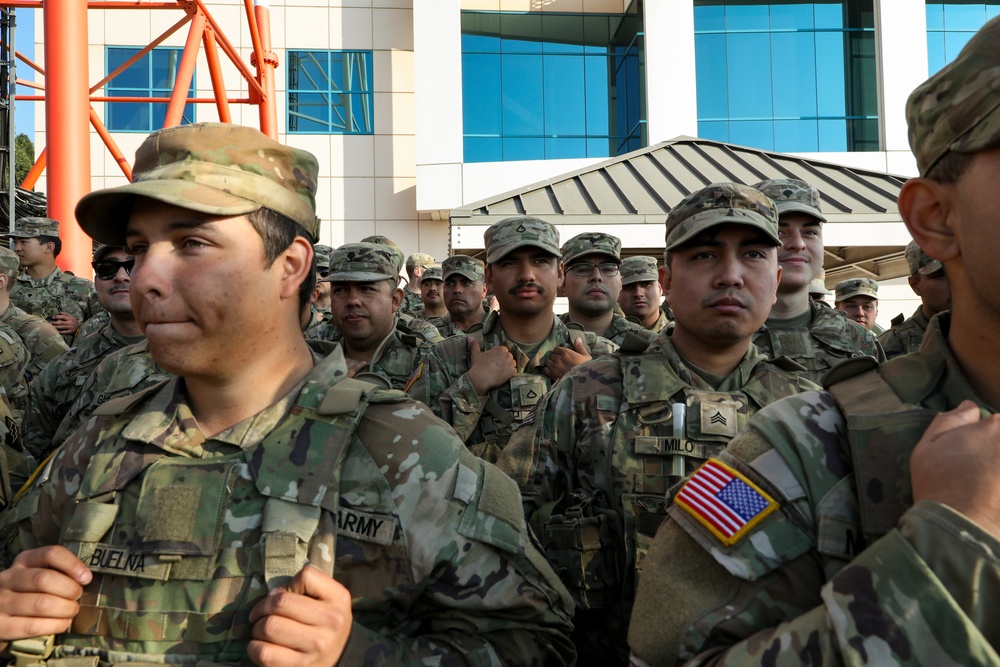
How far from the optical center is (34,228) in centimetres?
879

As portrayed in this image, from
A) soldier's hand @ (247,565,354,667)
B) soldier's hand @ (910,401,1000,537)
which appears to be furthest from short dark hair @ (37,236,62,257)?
soldier's hand @ (910,401,1000,537)

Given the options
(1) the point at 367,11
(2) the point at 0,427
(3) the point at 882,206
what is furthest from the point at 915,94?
(1) the point at 367,11

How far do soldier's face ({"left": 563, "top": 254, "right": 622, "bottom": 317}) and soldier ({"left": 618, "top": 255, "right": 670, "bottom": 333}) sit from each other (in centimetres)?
120

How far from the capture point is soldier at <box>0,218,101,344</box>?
865cm

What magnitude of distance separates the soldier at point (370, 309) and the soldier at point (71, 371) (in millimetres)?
1323

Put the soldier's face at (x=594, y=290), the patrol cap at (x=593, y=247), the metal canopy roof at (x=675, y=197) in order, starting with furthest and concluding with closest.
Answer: the metal canopy roof at (x=675, y=197) → the patrol cap at (x=593, y=247) → the soldier's face at (x=594, y=290)

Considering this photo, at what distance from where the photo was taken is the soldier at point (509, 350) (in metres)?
4.54

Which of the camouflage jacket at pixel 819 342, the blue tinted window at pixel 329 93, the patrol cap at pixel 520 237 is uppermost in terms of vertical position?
the blue tinted window at pixel 329 93

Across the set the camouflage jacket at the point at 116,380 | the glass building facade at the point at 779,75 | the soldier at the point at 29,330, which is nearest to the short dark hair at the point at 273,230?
the camouflage jacket at the point at 116,380

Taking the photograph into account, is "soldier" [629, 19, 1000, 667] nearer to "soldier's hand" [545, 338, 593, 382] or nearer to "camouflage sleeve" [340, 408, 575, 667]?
"camouflage sleeve" [340, 408, 575, 667]

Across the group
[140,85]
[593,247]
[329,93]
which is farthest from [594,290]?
[140,85]

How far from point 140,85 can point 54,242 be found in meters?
9.27

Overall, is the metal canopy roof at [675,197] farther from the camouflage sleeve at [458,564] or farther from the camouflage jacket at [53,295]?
the camouflage sleeve at [458,564]

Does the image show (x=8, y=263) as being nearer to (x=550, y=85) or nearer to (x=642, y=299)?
(x=642, y=299)
